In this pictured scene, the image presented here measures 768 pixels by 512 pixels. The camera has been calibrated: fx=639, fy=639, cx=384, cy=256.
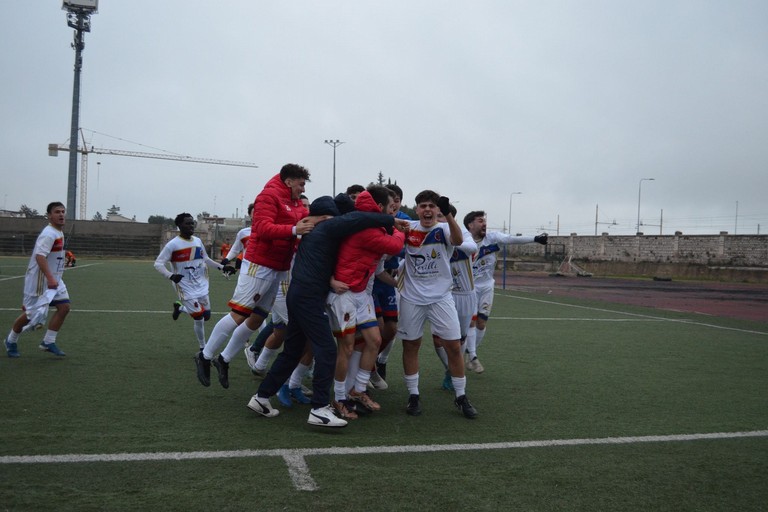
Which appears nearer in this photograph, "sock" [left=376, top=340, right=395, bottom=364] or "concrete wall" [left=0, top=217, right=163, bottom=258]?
"sock" [left=376, top=340, right=395, bottom=364]

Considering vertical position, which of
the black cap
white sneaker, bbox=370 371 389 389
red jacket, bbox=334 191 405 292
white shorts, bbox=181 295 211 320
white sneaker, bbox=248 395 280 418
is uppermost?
the black cap

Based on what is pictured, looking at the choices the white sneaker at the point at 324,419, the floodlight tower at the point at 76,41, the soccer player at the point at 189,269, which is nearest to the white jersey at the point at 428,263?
the white sneaker at the point at 324,419

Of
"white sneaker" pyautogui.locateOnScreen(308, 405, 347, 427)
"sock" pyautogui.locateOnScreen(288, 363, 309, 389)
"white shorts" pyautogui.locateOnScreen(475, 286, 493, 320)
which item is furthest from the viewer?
"white shorts" pyautogui.locateOnScreen(475, 286, 493, 320)

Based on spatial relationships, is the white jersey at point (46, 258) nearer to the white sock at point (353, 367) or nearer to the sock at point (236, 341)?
the sock at point (236, 341)

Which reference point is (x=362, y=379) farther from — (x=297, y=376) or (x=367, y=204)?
(x=367, y=204)

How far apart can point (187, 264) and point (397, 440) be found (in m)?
4.85

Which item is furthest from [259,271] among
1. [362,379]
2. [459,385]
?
[459,385]

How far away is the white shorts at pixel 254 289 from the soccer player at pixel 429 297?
1.27m

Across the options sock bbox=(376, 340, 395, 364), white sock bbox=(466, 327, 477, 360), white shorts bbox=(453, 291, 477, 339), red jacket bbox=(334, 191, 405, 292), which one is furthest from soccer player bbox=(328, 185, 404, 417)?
white sock bbox=(466, 327, 477, 360)

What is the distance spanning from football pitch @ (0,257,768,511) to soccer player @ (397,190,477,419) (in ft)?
1.22

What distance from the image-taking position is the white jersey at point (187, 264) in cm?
855

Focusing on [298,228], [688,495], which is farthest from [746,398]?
[298,228]

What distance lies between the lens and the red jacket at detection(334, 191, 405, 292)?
17.2 feet

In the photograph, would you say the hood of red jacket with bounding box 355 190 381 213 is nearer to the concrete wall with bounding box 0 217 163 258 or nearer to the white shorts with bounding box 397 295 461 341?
the white shorts with bounding box 397 295 461 341
